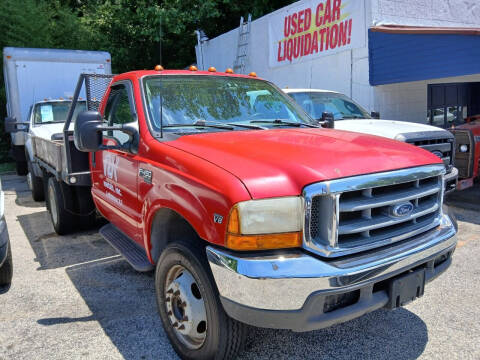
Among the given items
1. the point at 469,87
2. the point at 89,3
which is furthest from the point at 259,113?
the point at 89,3

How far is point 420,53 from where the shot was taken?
8.89 metres

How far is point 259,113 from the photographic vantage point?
3.83 meters

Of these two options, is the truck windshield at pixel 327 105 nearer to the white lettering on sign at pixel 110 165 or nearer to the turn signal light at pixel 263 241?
the white lettering on sign at pixel 110 165

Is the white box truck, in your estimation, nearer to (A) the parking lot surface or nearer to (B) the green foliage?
(B) the green foliage

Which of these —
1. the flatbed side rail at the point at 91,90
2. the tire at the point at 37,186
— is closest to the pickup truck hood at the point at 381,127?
the flatbed side rail at the point at 91,90

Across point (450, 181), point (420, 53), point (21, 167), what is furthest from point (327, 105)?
point (21, 167)

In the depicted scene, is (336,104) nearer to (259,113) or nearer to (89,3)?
(259,113)

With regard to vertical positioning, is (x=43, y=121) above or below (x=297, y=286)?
above

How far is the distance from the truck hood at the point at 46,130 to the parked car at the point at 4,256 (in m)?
3.97

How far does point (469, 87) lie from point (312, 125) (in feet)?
43.0

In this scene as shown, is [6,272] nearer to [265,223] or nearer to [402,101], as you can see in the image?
[265,223]

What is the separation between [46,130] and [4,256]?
4.84 m

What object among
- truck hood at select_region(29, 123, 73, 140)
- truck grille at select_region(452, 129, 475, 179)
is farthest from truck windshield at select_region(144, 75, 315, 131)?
truck hood at select_region(29, 123, 73, 140)

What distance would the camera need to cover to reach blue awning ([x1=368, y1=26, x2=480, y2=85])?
26.8 ft
